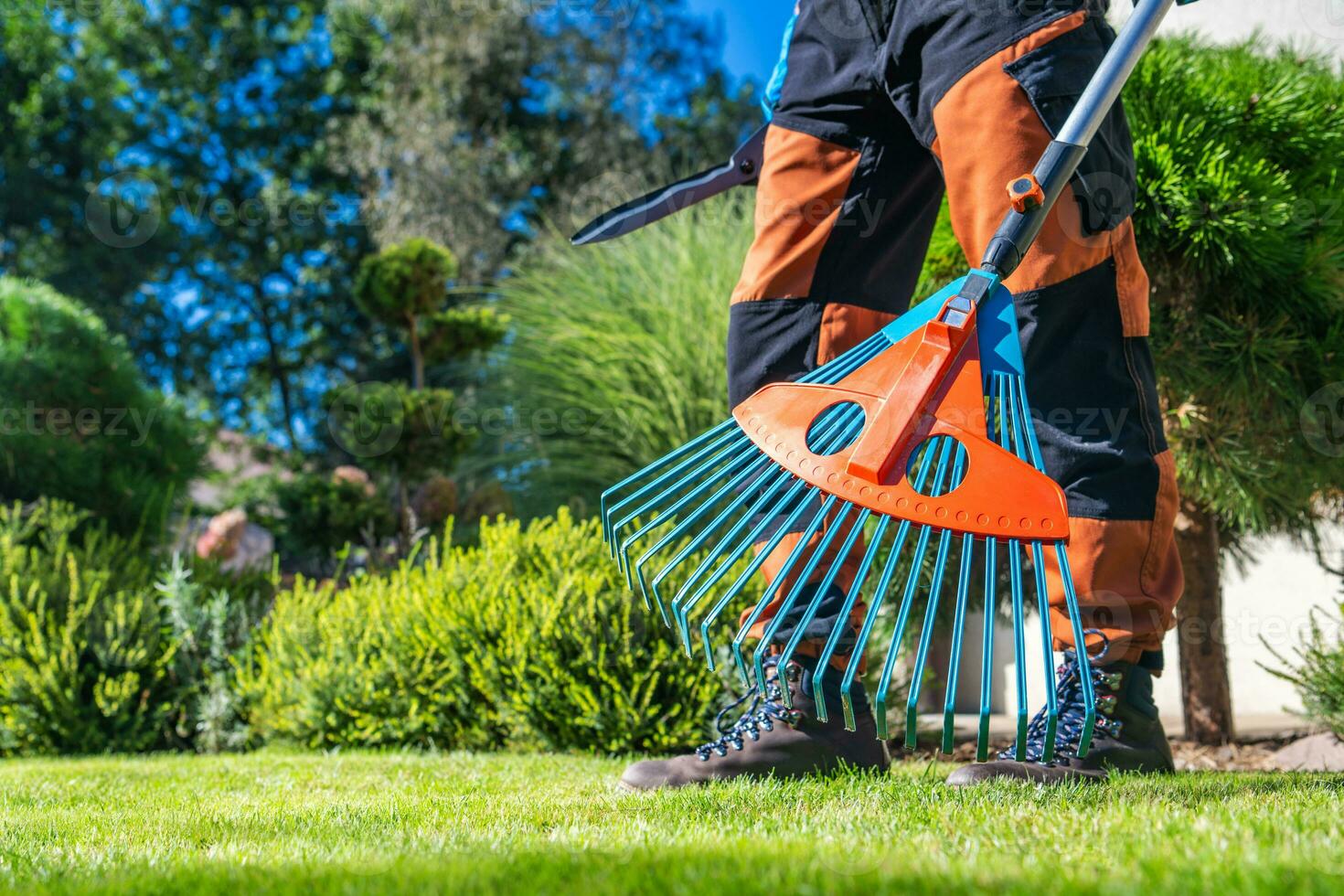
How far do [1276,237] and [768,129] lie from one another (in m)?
1.35

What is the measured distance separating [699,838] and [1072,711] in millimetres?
759

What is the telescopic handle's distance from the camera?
1.55 metres

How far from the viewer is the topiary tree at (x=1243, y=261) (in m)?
2.65

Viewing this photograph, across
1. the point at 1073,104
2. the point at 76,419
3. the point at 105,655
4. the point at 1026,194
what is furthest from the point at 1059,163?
the point at 76,419

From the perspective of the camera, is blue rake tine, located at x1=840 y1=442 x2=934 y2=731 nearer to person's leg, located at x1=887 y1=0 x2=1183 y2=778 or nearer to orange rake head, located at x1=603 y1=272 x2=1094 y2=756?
orange rake head, located at x1=603 y1=272 x2=1094 y2=756

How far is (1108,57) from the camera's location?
157 cm

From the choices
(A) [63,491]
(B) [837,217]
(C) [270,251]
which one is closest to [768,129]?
(B) [837,217]

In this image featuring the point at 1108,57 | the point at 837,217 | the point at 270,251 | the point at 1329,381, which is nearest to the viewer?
the point at 1108,57

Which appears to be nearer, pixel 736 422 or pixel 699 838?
pixel 699 838

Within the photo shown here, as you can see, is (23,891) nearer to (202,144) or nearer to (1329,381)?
(1329,381)

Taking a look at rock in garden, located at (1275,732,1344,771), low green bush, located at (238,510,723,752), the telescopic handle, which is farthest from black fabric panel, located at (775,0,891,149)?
rock in garden, located at (1275,732,1344,771)

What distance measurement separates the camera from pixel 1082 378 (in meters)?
1.68

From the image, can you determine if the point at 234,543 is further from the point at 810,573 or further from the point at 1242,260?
the point at 810,573

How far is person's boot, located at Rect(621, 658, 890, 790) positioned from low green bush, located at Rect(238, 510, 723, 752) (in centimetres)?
87
